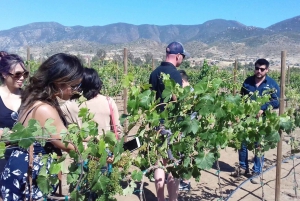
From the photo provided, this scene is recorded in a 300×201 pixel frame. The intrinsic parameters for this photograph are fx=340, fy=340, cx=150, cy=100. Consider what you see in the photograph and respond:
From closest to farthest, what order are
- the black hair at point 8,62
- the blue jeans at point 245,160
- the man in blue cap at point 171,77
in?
the black hair at point 8,62, the man in blue cap at point 171,77, the blue jeans at point 245,160

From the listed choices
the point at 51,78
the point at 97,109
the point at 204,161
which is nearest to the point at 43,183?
the point at 51,78

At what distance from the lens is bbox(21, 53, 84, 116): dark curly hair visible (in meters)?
1.56

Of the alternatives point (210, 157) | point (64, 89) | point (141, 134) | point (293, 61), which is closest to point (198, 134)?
point (210, 157)

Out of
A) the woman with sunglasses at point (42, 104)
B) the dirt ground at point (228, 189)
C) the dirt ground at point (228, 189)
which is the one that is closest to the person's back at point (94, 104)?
the woman with sunglasses at point (42, 104)

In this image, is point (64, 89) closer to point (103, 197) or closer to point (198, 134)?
point (103, 197)

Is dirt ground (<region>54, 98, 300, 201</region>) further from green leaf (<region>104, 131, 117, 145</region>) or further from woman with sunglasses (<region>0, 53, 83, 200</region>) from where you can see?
green leaf (<region>104, 131, 117, 145</region>)

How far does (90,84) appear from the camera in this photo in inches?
98.8

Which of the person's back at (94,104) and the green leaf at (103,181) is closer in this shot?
the green leaf at (103,181)

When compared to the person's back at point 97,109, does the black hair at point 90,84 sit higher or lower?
higher

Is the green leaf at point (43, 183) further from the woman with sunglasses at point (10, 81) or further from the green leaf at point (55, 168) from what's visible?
the woman with sunglasses at point (10, 81)

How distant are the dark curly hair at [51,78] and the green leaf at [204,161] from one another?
0.73 m

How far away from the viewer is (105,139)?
1460 mm

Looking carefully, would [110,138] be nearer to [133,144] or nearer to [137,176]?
[137,176]

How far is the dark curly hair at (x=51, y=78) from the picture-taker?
61.4 inches
